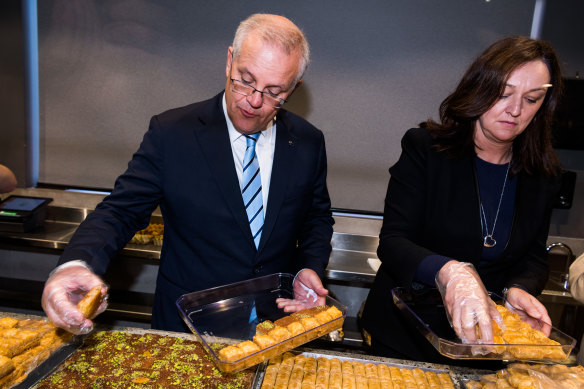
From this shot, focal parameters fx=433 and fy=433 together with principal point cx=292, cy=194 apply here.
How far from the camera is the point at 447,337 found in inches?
57.4

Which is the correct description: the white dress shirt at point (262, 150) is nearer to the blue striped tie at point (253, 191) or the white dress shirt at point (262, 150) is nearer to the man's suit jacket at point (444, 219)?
the blue striped tie at point (253, 191)

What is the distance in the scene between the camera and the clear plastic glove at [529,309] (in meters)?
1.58

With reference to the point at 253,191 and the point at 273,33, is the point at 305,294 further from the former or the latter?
the point at 273,33

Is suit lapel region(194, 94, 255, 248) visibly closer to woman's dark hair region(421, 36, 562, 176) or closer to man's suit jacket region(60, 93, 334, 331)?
man's suit jacket region(60, 93, 334, 331)

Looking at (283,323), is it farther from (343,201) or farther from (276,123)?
(343,201)

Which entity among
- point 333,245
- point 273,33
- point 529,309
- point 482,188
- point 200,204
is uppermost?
point 273,33

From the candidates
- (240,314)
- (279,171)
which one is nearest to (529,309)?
(240,314)

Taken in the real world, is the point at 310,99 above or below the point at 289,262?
above

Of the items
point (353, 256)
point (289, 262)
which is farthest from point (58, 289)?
point (353, 256)

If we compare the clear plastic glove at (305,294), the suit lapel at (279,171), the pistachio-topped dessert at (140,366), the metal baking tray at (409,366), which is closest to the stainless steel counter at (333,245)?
the suit lapel at (279,171)

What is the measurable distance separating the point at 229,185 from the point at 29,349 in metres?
1.00

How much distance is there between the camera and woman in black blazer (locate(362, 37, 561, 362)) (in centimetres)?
180

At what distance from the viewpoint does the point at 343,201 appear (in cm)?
434

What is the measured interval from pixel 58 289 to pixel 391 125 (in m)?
3.46
